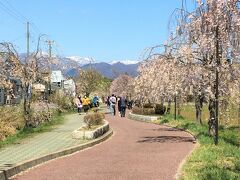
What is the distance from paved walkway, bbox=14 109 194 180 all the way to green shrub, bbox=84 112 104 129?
9.96ft

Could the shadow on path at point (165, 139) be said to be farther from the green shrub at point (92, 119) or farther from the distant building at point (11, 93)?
the distant building at point (11, 93)

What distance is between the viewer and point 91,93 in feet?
346

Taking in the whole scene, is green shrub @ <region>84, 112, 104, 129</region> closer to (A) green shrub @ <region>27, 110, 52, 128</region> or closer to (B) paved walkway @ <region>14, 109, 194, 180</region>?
(B) paved walkway @ <region>14, 109, 194, 180</region>

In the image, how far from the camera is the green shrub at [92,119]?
2426 cm

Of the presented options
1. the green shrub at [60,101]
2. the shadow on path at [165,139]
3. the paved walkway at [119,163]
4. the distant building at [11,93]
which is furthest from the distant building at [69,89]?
the paved walkway at [119,163]

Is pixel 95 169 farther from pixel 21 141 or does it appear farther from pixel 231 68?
pixel 231 68

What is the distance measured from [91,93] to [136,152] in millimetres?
87923

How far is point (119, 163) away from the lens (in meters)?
14.8

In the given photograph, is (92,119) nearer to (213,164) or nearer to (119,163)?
(119,163)

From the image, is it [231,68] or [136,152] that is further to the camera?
[231,68]

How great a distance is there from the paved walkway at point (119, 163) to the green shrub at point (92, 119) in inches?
119

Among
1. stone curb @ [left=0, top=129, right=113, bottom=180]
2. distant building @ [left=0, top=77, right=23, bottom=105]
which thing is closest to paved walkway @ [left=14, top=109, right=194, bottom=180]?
stone curb @ [left=0, top=129, right=113, bottom=180]

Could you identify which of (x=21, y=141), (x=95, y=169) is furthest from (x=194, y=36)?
(x=95, y=169)

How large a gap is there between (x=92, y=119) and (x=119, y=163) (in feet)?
33.2
